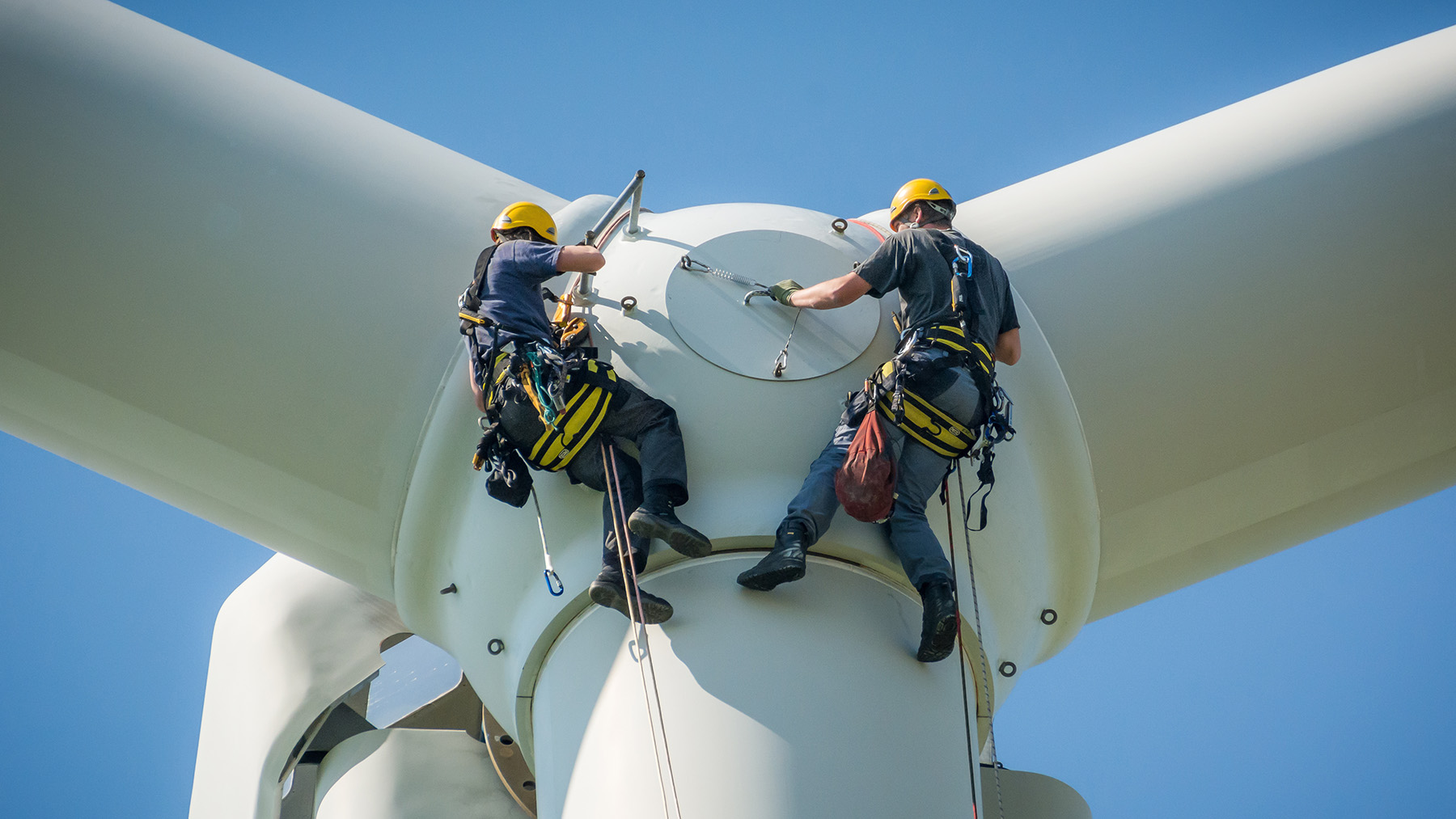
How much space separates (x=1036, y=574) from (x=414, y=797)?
375 centimetres

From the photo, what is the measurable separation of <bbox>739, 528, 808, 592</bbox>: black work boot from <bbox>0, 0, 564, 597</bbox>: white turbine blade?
83.9 inches

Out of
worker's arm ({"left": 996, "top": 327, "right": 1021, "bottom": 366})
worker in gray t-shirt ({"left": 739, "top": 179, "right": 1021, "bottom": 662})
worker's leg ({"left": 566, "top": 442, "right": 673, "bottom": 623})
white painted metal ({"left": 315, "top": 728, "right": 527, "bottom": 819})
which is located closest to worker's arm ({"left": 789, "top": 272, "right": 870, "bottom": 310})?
worker in gray t-shirt ({"left": 739, "top": 179, "right": 1021, "bottom": 662})

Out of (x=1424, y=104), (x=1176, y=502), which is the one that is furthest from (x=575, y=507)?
(x=1424, y=104)

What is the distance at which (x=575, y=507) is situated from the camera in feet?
23.3

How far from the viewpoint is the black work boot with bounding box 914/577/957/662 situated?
254 inches

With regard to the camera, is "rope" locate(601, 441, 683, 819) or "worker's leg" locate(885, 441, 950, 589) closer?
"rope" locate(601, 441, 683, 819)

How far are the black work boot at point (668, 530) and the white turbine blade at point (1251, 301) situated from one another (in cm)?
238

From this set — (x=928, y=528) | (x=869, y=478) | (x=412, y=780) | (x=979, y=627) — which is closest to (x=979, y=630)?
(x=979, y=627)

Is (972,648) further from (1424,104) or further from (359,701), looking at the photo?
(359,701)

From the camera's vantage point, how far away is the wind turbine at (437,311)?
23.9ft

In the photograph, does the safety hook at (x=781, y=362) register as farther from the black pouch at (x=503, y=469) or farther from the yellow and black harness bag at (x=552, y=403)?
the black pouch at (x=503, y=469)

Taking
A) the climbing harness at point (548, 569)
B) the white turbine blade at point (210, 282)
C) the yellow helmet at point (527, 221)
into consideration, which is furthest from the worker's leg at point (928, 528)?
the white turbine blade at point (210, 282)

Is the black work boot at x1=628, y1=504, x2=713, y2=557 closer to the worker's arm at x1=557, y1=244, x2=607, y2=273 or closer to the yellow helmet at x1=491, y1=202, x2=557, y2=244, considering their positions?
the worker's arm at x1=557, y1=244, x2=607, y2=273

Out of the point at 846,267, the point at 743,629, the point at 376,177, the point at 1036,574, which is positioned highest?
the point at 376,177
